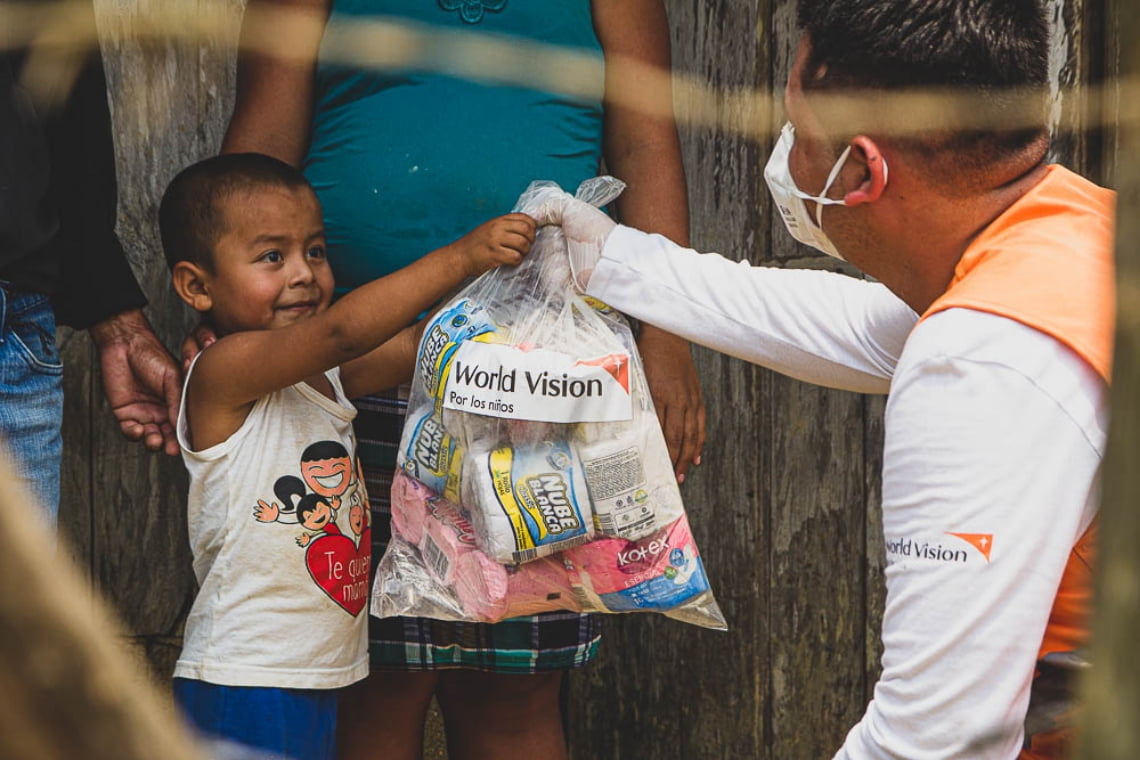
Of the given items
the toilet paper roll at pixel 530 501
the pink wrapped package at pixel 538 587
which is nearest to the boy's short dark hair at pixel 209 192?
the toilet paper roll at pixel 530 501

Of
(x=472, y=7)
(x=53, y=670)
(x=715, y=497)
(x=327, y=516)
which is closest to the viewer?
(x=53, y=670)

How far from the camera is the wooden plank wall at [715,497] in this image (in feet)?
7.96

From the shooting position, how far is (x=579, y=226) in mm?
1786

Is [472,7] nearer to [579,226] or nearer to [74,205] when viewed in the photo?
[579,226]

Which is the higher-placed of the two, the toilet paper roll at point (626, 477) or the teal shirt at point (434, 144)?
the teal shirt at point (434, 144)

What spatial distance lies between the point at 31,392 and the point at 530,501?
698 mm

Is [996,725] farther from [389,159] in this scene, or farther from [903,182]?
[389,159]

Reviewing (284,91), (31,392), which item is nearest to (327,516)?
(31,392)

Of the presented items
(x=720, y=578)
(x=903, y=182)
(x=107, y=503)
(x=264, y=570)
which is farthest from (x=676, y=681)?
(x=903, y=182)

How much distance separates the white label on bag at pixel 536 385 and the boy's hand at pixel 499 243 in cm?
13

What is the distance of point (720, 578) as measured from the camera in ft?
8.32

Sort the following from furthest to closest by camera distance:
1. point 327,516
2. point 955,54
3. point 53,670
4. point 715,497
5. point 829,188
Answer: point 715,497 → point 327,516 → point 829,188 → point 955,54 → point 53,670

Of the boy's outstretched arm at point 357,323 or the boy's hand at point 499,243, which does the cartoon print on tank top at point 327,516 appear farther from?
the boy's hand at point 499,243

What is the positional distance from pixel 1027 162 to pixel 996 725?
0.58m
